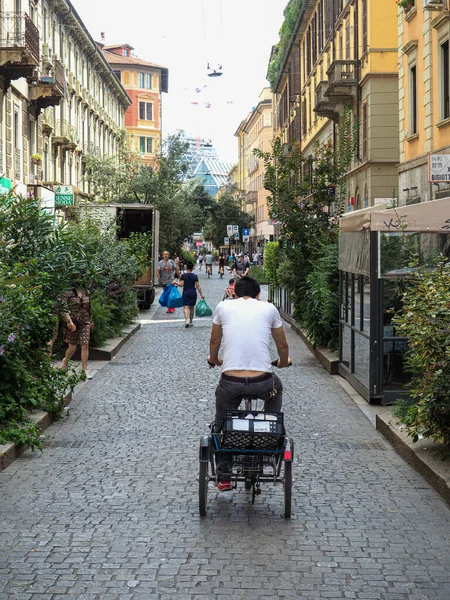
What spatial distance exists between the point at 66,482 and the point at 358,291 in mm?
5962

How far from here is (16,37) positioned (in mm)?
28859

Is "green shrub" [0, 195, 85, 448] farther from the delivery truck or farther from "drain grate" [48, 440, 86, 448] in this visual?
the delivery truck

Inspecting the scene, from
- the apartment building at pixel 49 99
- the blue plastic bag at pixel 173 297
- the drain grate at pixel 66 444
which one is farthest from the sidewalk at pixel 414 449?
the blue plastic bag at pixel 173 297

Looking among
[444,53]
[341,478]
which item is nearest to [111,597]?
[341,478]

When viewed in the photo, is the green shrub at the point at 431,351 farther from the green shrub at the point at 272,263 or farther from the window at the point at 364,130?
the window at the point at 364,130

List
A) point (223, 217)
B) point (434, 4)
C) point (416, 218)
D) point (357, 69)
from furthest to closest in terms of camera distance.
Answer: point (223, 217) → point (357, 69) → point (434, 4) → point (416, 218)

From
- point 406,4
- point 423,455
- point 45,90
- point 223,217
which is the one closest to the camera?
point 423,455

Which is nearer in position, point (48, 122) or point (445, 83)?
point (445, 83)

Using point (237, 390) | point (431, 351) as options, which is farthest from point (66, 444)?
point (431, 351)

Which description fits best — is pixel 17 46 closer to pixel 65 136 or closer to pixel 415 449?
pixel 65 136

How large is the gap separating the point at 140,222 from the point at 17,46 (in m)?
6.73

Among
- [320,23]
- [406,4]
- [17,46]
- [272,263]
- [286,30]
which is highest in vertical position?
[286,30]

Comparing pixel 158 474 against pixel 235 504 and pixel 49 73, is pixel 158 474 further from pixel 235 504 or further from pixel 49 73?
pixel 49 73

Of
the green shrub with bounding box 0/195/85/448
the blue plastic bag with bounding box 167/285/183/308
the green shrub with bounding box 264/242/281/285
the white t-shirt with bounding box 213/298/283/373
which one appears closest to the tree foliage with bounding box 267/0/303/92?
the green shrub with bounding box 264/242/281/285
